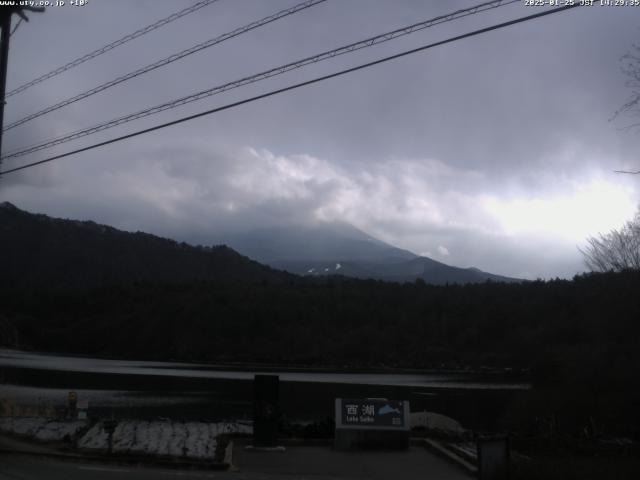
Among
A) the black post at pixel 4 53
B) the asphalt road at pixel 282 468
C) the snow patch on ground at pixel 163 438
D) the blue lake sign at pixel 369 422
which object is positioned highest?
the black post at pixel 4 53

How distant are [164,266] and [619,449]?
608 feet

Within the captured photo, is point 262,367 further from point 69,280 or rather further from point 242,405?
point 69,280

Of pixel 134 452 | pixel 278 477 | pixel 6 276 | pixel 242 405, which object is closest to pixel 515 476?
pixel 278 477

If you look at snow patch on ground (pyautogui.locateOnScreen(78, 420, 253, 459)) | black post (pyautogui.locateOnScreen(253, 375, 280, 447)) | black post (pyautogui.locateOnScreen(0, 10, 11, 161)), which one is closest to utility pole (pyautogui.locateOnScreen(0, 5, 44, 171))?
black post (pyautogui.locateOnScreen(0, 10, 11, 161))

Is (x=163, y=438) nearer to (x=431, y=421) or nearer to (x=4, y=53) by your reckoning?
(x=431, y=421)

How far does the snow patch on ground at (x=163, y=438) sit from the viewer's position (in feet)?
56.9

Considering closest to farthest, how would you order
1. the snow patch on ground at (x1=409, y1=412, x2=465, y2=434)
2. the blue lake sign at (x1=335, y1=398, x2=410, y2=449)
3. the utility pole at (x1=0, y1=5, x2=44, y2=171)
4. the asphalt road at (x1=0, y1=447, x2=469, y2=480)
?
the asphalt road at (x1=0, y1=447, x2=469, y2=480) → the utility pole at (x1=0, y1=5, x2=44, y2=171) → the blue lake sign at (x1=335, y1=398, x2=410, y2=449) → the snow patch on ground at (x1=409, y1=412, x2=465, y2=434)

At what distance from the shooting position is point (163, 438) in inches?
769

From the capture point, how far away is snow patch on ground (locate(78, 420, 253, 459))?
17328 mm

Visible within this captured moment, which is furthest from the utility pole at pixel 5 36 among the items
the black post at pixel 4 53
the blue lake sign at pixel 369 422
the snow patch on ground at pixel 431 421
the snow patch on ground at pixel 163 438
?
the snow patch on ground at pixel 431 421

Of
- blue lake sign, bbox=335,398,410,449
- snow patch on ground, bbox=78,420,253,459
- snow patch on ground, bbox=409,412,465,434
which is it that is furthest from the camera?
snow patch on ground, bbox=409,412,465,434

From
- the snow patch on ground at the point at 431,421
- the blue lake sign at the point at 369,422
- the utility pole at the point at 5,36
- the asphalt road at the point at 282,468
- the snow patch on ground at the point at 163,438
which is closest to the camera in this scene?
the asphalt road at the point at 282,468

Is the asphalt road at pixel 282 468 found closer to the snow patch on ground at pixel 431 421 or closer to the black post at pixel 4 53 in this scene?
the snow patch on ground at pixel 431 421

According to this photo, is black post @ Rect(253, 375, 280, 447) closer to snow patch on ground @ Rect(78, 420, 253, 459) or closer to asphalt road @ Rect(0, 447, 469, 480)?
asphalt road @ Rect(0, 447, 469, 480)
